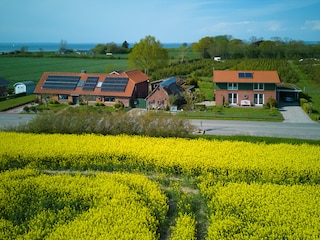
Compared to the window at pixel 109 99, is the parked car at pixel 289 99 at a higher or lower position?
lower

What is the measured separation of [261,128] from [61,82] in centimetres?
2817

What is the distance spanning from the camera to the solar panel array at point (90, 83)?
47.3m

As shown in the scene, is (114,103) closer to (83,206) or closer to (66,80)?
(66,80)

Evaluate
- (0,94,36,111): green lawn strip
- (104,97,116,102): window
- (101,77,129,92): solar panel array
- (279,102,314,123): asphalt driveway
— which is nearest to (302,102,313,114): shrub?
(279,102,314,123): asphalt driveway

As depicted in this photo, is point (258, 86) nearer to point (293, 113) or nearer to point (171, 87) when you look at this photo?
point (293, 113)

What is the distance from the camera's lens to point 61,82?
4925 centimetres

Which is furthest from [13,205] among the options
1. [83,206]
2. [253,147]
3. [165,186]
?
[253,147]

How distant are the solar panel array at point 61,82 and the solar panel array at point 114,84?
14.5 ft

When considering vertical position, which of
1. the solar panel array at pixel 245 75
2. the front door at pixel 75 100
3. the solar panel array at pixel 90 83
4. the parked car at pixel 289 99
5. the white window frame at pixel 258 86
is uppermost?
the solar panel array at pixel 245 75

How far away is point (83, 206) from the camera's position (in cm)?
1612

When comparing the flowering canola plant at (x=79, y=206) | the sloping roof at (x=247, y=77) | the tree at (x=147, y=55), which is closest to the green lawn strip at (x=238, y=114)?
the sloping roof at (x=247, y=77)

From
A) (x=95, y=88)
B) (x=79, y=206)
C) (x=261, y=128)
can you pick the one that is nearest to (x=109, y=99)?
(x=95, y=88)

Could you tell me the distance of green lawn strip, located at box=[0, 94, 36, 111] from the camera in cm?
4604

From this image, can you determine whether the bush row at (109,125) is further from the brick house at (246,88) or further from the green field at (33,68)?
the green field at (33,68)
